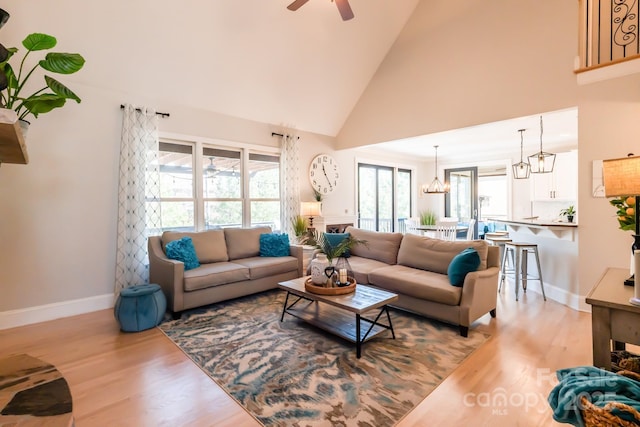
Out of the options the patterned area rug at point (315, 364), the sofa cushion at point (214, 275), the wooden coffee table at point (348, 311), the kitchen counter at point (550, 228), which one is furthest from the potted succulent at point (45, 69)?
the kitchen counter at point (550, 228)

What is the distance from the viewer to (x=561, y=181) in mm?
5816

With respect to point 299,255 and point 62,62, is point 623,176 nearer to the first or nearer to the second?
point 299,255

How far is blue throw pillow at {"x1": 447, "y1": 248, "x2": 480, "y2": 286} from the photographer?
2.96m

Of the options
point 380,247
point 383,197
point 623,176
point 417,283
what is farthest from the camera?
point 383,197

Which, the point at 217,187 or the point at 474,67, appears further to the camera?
the point at 217,187

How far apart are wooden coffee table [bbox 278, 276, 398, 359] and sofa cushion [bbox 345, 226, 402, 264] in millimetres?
1244

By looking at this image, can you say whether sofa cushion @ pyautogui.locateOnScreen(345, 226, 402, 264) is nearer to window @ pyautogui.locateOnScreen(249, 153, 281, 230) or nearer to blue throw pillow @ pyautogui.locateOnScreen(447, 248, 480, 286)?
blue throw pillow @ pyautogui.locateOnScreen(447, 248, 480, 286)

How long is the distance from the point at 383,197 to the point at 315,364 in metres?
5.96

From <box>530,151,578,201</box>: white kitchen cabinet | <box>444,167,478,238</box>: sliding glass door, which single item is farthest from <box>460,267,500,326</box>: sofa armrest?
<box>444,167,478,238</box>: sliding glass door

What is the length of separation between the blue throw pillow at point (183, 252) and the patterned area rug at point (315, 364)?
2.09 feet

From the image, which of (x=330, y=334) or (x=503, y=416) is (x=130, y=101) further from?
(x=503, y=416)

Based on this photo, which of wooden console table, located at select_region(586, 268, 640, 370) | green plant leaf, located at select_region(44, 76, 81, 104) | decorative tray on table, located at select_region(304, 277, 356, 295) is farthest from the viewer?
decorative tray on table, located at select_region(304, 277, 356, 295)

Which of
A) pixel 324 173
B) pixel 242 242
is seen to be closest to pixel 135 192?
pixel 242 242

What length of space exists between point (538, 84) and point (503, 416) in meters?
3.76
